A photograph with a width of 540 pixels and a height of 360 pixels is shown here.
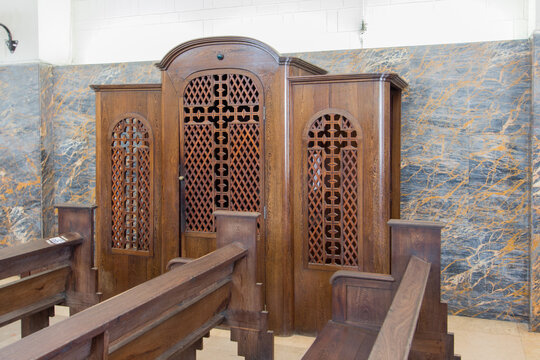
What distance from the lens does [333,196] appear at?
11.0 feet

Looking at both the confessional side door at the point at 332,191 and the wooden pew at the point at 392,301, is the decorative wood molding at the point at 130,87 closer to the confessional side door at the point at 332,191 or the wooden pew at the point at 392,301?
the confessional side door at the point at 332,191

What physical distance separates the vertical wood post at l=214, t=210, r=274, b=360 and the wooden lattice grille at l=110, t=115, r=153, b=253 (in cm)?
141

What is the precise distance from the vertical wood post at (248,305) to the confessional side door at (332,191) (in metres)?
0.84

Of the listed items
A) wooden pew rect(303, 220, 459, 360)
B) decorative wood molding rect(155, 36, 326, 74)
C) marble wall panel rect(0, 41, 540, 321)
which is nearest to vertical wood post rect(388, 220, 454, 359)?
wooden pew rect(303, 220, 459, 360)

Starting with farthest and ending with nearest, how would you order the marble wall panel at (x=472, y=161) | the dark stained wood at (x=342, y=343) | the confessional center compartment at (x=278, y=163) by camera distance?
the marble wall panel at (x=472, y=161) → the confessional center compartment at (x=278, y=163) → the dark stained wood at (x=342, y=343)

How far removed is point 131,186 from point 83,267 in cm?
111

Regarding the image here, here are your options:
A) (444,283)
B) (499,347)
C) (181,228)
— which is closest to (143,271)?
(181,228)

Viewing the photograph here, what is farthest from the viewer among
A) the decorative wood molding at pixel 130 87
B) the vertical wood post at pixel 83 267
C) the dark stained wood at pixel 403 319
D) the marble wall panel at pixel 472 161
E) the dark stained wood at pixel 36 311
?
the decorative wood molding at pixel 130 87

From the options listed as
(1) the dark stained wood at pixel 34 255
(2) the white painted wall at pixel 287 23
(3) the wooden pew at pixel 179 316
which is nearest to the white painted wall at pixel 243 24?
(2) the white painted wall at pixel 287 23

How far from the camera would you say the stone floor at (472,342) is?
10.3 feet

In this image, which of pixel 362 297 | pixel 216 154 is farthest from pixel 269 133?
pixel 362 297

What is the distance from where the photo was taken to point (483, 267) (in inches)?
148

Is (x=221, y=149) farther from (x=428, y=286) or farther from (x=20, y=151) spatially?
(x=20, y=151)

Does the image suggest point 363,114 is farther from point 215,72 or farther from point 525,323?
point 525,323
